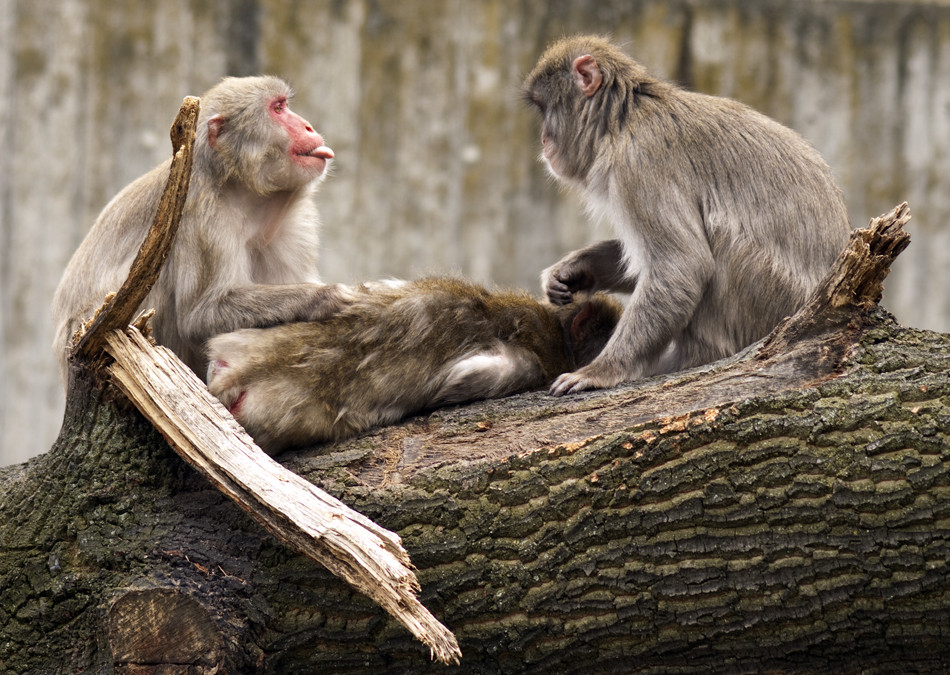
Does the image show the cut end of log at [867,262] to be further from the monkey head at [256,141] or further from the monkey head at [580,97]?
the monkey head at [256,141]

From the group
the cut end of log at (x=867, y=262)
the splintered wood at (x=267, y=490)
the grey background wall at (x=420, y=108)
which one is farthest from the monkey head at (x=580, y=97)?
the grey background wall at (x=420, y=108)

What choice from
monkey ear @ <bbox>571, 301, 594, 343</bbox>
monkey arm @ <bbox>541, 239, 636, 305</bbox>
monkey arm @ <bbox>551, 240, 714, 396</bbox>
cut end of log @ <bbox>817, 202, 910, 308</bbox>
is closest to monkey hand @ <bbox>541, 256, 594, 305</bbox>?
monkey arm @ <bbox>541, 239, 636, 305</bbox>

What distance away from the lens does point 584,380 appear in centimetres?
420

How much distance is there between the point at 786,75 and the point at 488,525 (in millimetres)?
7109

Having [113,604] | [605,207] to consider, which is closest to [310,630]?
[113,604]

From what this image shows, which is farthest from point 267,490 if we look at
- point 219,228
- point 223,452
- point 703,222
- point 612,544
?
point 703,222

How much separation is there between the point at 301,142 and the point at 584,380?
1.59 meters

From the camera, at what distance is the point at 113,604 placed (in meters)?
3.30

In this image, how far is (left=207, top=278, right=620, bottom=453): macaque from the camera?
12.7 feet

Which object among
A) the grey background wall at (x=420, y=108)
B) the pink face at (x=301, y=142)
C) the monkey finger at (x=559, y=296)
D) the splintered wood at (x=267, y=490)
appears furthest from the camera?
the grey background wall at (x=420, y=108)

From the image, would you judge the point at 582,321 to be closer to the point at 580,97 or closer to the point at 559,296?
the point at 559,296

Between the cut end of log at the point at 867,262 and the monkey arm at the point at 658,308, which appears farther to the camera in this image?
the monkey arm at the point at 658,308

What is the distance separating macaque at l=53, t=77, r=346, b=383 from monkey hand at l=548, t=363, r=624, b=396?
102cm

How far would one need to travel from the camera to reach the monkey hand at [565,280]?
4.85m
